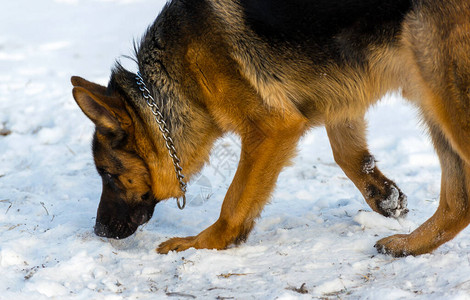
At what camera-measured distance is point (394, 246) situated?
11.9 ft

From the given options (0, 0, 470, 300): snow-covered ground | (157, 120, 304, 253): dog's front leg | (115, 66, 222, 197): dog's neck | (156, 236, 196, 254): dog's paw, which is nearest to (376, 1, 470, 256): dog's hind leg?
(0, 0, 470, 300): snow-covered ground

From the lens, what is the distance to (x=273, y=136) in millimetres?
3758

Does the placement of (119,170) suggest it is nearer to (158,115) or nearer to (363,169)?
(158,115)

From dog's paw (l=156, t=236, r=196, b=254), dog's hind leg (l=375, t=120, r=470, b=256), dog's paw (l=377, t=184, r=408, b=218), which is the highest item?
dog's hind leg (l=375, t=120, r=470, b=256)

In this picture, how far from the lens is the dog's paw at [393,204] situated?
4316 mm

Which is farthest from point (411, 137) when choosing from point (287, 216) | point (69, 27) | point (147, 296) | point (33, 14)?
point (33, 14)

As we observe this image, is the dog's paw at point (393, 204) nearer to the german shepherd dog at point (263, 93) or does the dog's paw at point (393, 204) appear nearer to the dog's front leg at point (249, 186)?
the german shepherd dog at point (263, 93)

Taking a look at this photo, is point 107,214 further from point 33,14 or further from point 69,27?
point 33,14

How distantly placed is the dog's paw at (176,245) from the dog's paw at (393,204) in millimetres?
1575

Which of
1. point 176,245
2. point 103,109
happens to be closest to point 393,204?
point 176,245

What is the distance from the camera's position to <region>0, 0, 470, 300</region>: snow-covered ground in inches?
125

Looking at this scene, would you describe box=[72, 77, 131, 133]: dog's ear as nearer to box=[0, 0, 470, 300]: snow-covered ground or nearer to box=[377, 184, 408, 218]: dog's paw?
box=[0, 0, 470, 300]: snow-covered ground

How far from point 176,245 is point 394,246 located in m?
1.57

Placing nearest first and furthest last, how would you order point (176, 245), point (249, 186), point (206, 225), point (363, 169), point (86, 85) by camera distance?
point (249, 186) → point (176, 245) → point (86, 85) → point (363, 169) → point (206, 225)
